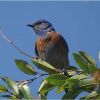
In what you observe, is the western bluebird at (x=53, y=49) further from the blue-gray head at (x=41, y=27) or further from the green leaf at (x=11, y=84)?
the green leaf at (x=11, y=84)

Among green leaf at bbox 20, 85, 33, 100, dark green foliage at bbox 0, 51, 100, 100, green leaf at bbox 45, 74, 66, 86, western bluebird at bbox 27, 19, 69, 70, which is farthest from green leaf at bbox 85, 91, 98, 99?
western bluebird at bbox 27, 19, 69, 70

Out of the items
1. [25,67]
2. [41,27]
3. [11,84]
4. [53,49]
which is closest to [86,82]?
[11,84]

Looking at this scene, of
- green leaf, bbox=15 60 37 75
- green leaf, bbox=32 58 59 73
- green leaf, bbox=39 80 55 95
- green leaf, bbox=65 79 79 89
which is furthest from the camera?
green leaf, bbox=32 58 59 73

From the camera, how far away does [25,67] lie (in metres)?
3.27

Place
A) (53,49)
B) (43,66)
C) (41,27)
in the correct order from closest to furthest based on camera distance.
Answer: (43,66) < (53,49) < (41,27)

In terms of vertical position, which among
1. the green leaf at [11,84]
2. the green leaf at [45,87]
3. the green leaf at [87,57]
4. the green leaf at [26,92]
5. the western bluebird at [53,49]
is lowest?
the western bluebird at [53,49]

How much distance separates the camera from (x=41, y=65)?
11.1ft

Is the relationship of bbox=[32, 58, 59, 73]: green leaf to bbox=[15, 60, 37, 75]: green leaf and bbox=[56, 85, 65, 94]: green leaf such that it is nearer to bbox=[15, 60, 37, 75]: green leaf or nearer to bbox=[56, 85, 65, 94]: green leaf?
bbox=[15, 60, 37, 75]: green leaf

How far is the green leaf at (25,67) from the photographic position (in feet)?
10.7

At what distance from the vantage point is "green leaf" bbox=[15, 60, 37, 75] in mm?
3262

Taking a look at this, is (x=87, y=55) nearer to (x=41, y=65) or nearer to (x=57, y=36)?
(x=41, y=65)

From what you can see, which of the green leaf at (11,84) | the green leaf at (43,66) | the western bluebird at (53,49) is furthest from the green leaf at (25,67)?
the western bluebird at (53,49)

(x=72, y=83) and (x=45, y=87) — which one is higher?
(x=72, y=83)

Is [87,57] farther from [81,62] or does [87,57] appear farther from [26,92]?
[26,92]
